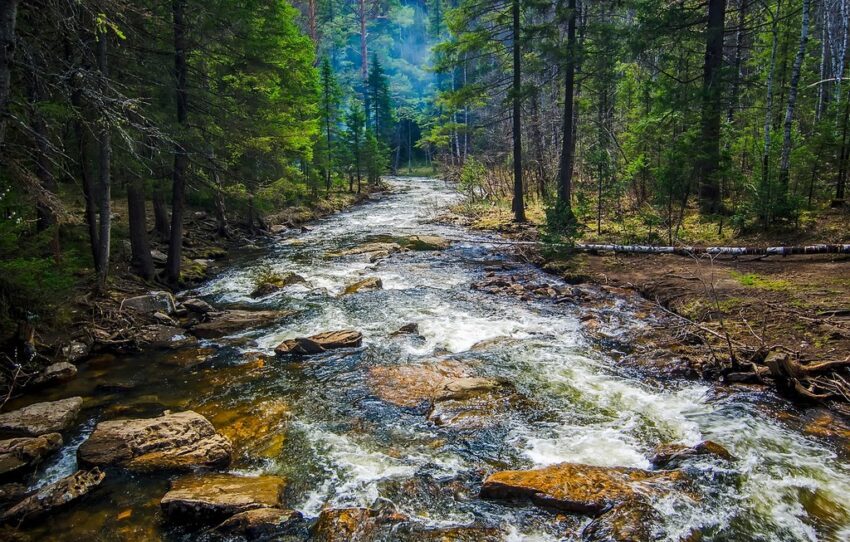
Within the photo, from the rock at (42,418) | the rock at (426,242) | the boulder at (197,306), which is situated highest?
the rock at (426,242)

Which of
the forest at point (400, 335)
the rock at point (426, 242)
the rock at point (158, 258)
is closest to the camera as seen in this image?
the forest at point (400, 335)

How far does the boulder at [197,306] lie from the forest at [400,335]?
73mm

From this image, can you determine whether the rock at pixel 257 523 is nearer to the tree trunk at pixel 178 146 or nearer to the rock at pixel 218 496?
the rock at pixel 218 496

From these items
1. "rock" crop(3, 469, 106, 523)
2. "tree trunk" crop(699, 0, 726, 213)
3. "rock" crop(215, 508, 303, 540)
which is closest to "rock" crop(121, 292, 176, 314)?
"rock" crop(3, 469, 106, 523)

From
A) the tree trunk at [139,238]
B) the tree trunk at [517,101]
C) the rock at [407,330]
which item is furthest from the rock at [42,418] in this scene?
the tree trunk at [517,101]

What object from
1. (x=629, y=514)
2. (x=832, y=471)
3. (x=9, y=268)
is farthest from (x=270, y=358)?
(x=832, y=471)

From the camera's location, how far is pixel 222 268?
1623cm

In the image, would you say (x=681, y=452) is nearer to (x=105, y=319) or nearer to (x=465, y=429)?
(x=465, y=429)

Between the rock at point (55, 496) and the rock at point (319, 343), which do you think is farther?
the rock at point (319, 343)

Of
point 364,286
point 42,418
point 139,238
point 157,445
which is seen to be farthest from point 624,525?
point 139,238

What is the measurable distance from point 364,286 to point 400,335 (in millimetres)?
3867

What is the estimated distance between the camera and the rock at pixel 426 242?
1897 centimetres

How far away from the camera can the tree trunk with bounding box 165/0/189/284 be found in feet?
39.7

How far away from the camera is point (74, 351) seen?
859 cm
